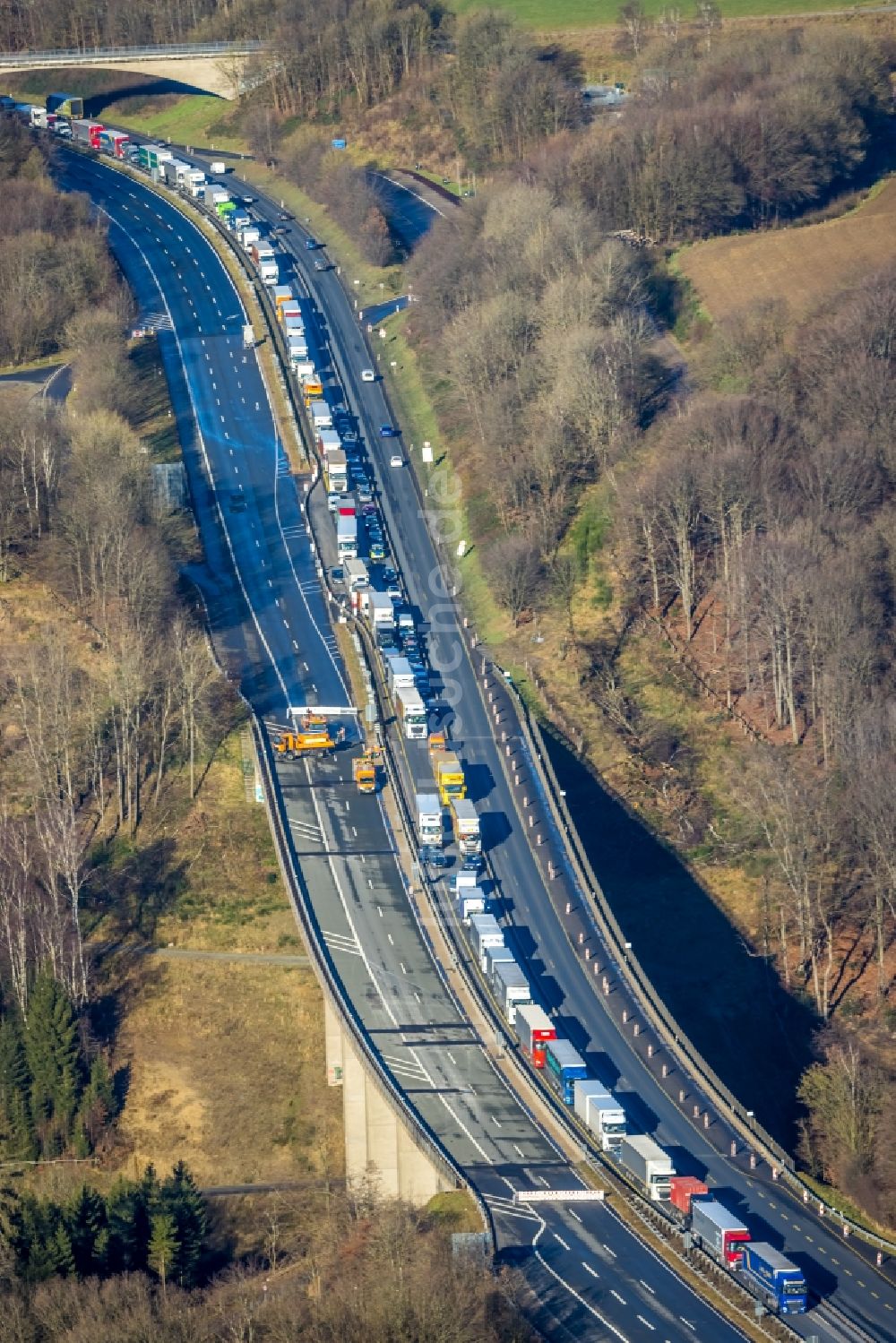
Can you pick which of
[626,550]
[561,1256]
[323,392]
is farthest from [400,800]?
[323,392]

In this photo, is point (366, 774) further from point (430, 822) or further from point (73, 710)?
point (73, 710)

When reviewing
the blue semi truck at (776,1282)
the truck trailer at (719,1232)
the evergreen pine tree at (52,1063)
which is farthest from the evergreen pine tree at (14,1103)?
the blue semi truck at (776,1282)

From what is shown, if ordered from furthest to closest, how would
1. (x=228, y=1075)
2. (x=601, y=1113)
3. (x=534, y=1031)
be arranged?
(x=228, y=1075) → (x=534, y=1031) → (x=601, y=1113)

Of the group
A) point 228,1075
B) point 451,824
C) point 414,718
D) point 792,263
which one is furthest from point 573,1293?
point 792,263

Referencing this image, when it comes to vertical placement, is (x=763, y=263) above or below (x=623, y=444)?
above

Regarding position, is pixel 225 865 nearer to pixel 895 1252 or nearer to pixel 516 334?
pixel 895 1252
